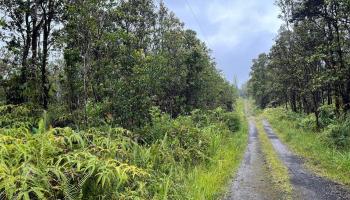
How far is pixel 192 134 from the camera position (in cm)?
1473

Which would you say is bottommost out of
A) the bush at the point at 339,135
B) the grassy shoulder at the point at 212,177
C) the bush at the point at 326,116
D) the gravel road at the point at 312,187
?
the gravel road at the point at 312,187

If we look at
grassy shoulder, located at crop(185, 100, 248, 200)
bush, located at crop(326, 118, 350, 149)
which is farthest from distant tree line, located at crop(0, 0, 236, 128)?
bush, located at crop(326, 118, 350, 149)

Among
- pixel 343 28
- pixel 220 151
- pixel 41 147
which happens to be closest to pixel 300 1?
pixel 343 28

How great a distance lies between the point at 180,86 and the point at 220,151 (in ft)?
50.6

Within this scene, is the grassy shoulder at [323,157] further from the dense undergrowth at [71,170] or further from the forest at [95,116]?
the dense undergrowth at [71,170]

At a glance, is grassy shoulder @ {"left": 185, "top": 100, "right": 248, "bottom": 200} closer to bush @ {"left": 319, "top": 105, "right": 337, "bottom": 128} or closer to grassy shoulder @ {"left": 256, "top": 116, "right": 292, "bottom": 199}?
grassy shoulder @ {"left": 256, "top": 116, "right": 292, "bottom": 199}

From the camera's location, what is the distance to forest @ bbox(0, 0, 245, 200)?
540cm

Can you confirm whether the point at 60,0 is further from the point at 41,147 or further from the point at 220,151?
the point at 41,147

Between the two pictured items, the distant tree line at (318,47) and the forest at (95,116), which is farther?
the distant tree line at (318,47)

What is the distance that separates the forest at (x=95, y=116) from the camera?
5.40m

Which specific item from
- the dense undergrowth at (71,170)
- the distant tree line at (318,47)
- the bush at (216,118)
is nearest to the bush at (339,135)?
the distant tree line at (318,47)

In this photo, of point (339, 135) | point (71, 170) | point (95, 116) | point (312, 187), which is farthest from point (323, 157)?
point (71, 170)

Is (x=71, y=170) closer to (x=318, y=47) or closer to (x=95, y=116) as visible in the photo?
(x=95, y=116)

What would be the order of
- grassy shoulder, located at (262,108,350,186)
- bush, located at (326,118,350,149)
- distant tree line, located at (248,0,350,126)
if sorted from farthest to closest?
distant tree line, located at (248,0,350,126) < bush, located at (326,118,350,149) < grassy shoulder, located at (262,108,350,186)
